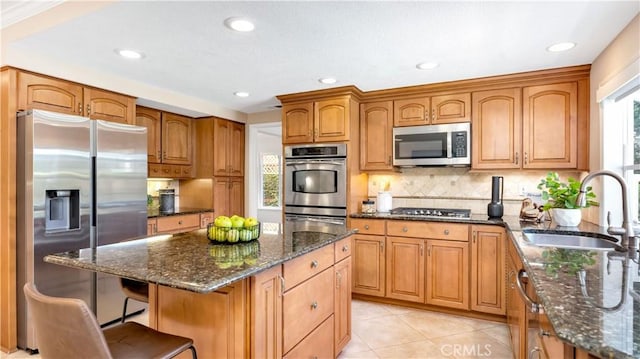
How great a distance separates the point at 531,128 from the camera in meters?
3.20

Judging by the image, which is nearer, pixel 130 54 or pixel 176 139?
pixel 130 54

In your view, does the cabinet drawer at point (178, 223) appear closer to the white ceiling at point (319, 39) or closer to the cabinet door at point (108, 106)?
the cabinet door at point (108, 106)

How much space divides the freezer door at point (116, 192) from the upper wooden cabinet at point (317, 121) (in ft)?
4.97

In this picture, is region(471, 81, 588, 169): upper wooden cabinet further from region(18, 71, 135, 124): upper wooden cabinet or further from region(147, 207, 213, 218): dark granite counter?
region(18, 71, 135, 124): upper wooden cabinet

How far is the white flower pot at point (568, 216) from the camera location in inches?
98.1

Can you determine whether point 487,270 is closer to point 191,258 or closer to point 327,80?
point 327,80

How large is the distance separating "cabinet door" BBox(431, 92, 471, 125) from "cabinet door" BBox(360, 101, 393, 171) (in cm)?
46

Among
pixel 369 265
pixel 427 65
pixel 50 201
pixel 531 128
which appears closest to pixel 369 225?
pixel 369 265

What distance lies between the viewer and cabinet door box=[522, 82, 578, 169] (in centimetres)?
306

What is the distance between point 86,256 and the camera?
1624 millimetres

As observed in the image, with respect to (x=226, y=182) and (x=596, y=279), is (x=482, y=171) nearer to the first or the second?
(x=596, y=279)

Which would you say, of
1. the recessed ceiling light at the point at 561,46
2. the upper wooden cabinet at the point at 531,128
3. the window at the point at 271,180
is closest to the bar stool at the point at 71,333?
the recessed ceiling light at the point at 561,46

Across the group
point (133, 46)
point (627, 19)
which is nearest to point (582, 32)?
point (627, 19)

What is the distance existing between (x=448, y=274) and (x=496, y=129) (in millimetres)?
1472
